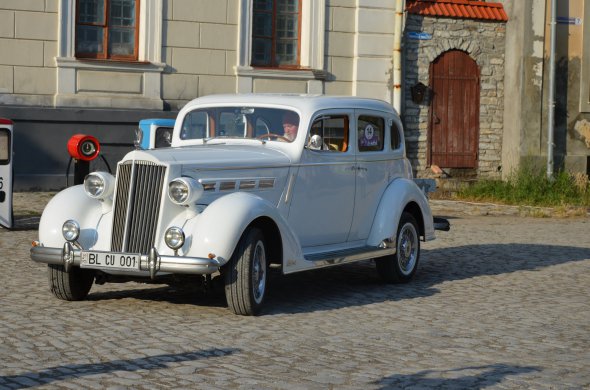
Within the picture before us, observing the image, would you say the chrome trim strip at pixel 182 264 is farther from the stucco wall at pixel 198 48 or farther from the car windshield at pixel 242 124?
the stucco wall at pixel 198 48

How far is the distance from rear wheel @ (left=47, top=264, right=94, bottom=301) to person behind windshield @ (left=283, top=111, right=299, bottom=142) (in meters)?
1.97

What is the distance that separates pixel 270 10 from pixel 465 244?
26.3ft

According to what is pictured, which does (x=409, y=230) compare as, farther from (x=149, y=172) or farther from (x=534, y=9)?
(x=534, y=9)

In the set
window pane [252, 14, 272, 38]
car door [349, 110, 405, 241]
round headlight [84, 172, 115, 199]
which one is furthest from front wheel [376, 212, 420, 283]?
window pane [252, 14, 272, 38]

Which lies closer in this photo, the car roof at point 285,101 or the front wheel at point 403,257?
the car roof at point 285,101

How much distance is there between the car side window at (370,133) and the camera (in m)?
10.5

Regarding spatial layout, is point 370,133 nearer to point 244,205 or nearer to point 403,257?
point 403,257

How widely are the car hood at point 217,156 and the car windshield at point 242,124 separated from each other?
239 millimetres

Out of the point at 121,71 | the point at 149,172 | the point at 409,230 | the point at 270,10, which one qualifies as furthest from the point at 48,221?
the point at 270,10

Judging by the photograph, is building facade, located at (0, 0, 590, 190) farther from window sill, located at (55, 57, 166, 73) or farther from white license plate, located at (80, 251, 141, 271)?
white license plate, located at (80, 251, 141, 271)

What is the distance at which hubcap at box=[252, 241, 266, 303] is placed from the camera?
8.52m

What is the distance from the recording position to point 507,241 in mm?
14742

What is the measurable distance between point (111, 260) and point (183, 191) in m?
0.70

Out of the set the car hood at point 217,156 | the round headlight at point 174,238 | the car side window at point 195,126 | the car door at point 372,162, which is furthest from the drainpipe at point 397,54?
the round headlight at point 174,238
